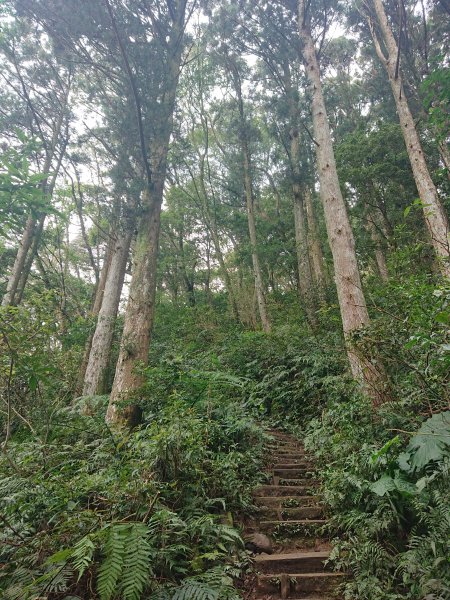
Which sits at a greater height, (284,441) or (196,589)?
(284,441)

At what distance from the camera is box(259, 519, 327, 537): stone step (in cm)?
345

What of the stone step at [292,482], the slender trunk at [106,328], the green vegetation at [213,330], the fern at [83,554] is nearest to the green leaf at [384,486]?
the green vegetation at [213,330]

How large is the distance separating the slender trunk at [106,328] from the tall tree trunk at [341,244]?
18.3 feet

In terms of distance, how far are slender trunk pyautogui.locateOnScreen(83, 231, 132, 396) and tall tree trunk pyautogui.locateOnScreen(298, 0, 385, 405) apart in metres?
5.57

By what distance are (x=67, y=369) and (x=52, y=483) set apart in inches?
123

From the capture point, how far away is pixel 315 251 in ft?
47.2

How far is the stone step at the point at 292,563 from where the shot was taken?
2.95m

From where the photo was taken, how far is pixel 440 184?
11859 mm

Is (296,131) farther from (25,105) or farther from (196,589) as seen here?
(196,589)

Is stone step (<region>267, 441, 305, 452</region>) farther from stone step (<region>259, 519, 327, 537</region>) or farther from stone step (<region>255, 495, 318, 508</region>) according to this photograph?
stone step (<region>259, 519, 327, 537</region>)

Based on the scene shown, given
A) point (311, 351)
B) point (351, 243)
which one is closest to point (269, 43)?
point (351, 243)

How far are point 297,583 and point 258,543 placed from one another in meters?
0.53

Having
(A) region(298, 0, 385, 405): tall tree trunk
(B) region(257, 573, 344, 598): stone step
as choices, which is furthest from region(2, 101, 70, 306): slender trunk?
(B) region(257, 573, 344, 598): stone step

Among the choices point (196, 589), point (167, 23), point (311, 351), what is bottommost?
point (196, 589)
